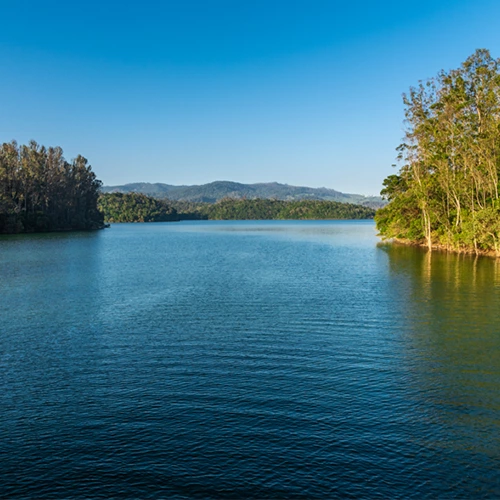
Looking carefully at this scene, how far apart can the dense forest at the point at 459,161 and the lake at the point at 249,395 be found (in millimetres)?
23582

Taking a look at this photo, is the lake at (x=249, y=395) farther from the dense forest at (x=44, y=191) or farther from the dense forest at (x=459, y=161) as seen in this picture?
the dense forest at (x=44, y=191)

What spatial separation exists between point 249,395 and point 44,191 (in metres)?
114

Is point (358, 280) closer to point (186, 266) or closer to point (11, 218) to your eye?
point (186, 266)

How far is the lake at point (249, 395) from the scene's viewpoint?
939cm

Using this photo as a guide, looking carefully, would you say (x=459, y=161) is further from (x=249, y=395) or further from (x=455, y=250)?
(x=249, y=395)

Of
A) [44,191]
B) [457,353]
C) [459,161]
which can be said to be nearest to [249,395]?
[457,353]

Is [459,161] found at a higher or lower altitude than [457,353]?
higher

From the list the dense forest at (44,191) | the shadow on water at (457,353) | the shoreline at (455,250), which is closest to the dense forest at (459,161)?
the shoreline at (455,250)

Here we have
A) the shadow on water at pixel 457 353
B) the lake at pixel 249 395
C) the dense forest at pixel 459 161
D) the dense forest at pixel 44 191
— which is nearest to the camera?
the lake at pixel 249 395

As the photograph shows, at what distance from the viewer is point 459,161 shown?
50938 mm

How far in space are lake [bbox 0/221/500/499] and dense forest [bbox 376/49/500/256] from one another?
928 inches

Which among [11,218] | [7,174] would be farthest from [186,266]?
[7,174]

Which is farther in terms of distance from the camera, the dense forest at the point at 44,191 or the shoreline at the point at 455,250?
the dense forest at the point at 44,191

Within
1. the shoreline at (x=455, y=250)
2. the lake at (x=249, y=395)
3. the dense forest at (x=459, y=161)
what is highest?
the dense forest at (x=459, y=161)
